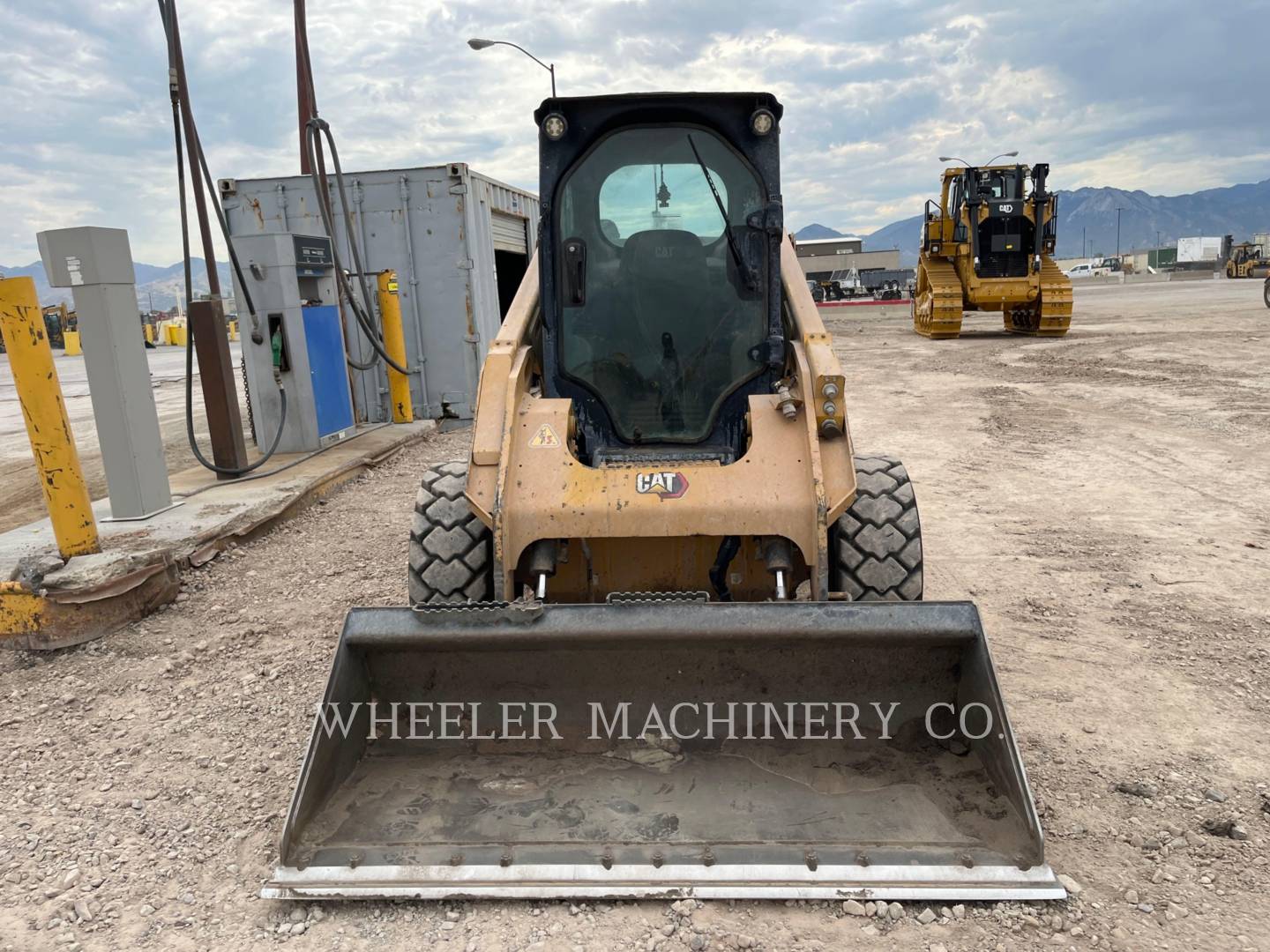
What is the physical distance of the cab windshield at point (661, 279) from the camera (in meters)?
3.71

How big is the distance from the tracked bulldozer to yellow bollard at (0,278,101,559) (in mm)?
17756

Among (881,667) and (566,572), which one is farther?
(566,572)

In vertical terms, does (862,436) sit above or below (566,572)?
below

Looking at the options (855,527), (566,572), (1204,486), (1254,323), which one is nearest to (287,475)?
(566,572)

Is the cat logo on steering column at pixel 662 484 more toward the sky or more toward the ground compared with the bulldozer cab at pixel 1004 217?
Answer: more toward the ground

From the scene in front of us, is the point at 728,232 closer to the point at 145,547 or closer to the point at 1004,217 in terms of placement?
the point at 145,547

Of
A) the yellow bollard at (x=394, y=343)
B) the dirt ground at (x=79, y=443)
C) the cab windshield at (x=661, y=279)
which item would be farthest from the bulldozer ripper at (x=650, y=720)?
the yellow bollard at (x=394, y=343)

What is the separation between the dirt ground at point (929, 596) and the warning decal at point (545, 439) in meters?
1.41

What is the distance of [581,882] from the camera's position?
242 centimetres

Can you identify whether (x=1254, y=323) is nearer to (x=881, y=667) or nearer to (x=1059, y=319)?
(x=1059, y=319)

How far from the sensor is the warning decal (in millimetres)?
3379

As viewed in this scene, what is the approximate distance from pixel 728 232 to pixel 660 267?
32 cm

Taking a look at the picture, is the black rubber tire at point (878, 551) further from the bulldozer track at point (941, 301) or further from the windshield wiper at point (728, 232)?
the bulldozer track at point (941, 301)

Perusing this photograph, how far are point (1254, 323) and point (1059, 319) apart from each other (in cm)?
370
